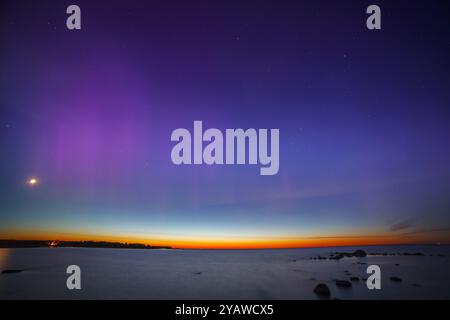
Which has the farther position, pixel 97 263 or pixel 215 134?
pixel 97 263

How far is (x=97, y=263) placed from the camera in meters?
20.4

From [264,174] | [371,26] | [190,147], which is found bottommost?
[264,174]

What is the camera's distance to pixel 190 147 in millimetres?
4133
